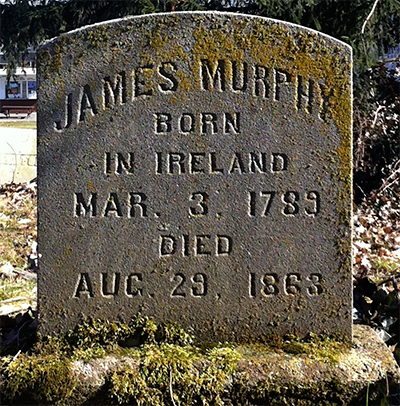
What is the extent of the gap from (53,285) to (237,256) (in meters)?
0.80

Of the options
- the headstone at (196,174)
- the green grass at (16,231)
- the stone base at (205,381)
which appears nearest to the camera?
the stone base at (205,381)

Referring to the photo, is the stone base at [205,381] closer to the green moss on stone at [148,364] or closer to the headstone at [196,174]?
the green moss on stone at [148,364]

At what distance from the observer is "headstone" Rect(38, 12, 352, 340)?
2.63m

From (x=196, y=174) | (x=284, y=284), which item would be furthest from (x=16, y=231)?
(x=284, y=284)

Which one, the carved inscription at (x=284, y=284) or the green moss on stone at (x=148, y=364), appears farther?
the carved inscription at (x=284, y=284)

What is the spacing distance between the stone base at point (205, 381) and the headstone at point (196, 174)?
20 cm

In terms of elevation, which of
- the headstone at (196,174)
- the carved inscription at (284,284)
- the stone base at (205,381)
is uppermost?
the headstone at (196,174)

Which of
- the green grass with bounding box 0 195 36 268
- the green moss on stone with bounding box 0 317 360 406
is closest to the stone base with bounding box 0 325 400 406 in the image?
the green moss on stone with bounding box 0 317 360 406

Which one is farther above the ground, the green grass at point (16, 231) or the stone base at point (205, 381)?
the green grass at point (16, 231)

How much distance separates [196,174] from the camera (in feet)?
8.75

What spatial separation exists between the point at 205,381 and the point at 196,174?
2.80ft

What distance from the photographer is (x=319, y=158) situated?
2662mm

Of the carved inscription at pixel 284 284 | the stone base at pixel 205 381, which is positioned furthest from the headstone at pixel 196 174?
the stone base at pixel 205 381

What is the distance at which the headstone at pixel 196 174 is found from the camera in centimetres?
263
